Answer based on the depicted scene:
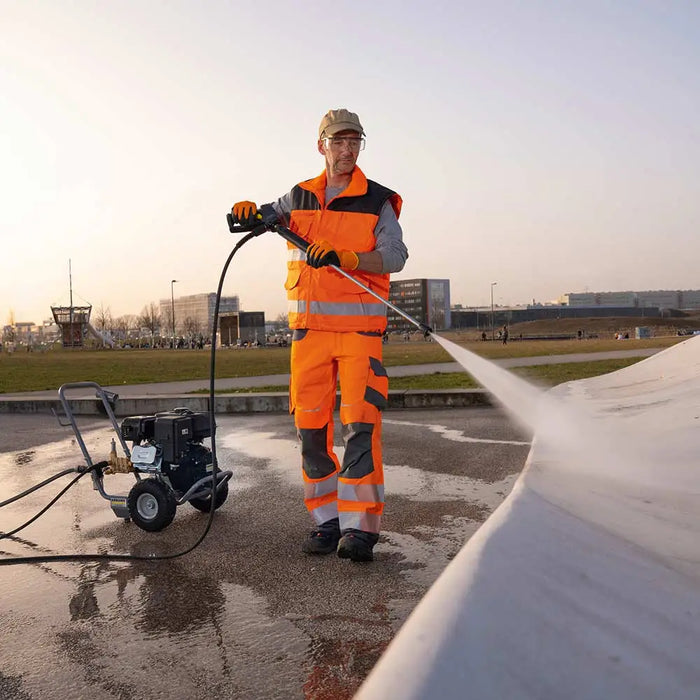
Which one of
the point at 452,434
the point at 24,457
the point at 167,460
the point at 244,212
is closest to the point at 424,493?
the point at 167,460

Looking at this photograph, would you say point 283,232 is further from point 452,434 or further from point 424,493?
point 452,434

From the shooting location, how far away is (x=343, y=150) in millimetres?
4078

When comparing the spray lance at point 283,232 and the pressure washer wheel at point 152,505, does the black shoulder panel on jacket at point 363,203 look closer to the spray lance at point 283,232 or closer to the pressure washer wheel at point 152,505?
the spray lance at point 283,232

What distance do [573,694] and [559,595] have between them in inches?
11.0

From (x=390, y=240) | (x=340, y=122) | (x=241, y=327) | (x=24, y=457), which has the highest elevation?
(x=340, y=122)

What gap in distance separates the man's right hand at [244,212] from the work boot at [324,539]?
5.54 feet

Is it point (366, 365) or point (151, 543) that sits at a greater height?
point (366, 365)

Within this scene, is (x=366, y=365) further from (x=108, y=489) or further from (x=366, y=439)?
(x=108, y=489)

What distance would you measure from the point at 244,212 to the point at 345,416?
1.26 m

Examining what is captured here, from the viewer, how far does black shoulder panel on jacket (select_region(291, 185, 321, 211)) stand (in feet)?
13.4

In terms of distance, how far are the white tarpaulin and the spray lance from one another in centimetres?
167

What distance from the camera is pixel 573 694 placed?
1238 mm

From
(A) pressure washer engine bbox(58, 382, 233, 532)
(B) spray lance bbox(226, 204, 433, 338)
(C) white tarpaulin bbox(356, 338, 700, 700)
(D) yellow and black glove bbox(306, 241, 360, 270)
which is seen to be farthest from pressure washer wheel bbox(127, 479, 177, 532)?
(C) white tarpaulin bbox(356, 338, 700, 700)

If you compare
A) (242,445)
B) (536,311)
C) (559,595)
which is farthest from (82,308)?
(536,311)
